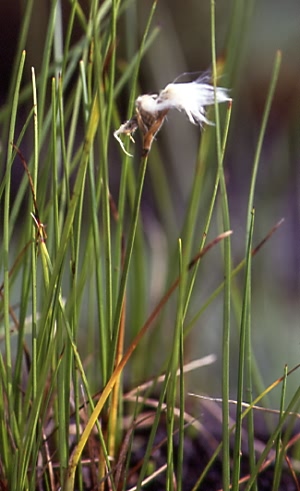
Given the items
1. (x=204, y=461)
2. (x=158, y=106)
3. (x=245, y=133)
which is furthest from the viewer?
(x=245, y=133)

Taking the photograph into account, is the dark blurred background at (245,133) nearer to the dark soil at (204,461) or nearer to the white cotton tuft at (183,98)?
the dark soil at (204,461)

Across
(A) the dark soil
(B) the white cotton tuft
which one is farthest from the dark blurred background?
(B) the white cotton tuft

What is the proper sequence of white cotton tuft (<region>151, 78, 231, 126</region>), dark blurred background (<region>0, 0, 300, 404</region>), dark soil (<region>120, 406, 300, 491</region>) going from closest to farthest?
white cotton tuft (<region>151, 78, 231, 126</region>), dark soil (<region>120, 406, 300, 491</region>), dark blurred background (<region>0, 0, 300, 404</region>)

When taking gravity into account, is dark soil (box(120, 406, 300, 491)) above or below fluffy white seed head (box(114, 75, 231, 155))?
below

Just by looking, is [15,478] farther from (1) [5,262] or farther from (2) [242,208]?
(2) [242,208]

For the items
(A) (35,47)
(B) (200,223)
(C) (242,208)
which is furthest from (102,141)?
(C) (242,208)

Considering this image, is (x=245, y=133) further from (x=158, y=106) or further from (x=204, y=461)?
(x=158, y=106)

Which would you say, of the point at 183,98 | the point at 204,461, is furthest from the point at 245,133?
the point at 183,98

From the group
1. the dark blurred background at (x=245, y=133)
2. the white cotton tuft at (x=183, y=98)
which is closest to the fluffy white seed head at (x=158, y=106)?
the white cotton tuft at (x=183, y=98)

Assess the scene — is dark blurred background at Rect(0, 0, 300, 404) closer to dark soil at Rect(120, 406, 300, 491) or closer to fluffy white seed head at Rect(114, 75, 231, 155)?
dark soil at Rect(120, 406, 300, 491)

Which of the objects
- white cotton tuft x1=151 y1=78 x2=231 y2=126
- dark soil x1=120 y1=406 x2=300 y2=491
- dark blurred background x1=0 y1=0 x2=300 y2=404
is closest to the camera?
white cotton tuft x1=151 y1=78 x2=231 y2=126
